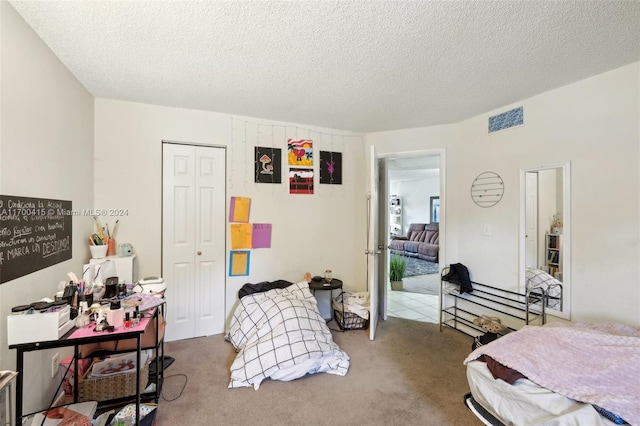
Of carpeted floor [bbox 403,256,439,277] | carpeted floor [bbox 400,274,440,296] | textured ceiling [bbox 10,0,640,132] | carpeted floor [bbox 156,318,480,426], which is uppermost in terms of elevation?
textured ceiling [bbox 10,0,640,132]

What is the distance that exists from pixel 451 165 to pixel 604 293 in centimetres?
173

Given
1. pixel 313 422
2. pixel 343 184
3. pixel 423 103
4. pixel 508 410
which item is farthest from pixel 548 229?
pixel 313 422

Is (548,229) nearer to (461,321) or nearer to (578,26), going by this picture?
(461,321)

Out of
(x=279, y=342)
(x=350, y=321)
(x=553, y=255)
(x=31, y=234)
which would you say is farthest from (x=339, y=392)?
(x=31, y=234)

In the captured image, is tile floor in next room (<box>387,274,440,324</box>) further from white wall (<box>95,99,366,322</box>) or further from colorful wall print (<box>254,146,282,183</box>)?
colorful wall print (<box>254,146,282,183</box>)

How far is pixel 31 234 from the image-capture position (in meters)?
1.64

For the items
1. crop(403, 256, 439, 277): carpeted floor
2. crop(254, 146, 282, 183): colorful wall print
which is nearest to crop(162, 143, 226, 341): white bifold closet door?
crop(254, 146, 282, 183): colorful wall print

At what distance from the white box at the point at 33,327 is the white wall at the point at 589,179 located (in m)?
3.39

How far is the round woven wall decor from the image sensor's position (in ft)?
9.39

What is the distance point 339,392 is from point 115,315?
155 cm

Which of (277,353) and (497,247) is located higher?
(497,247)

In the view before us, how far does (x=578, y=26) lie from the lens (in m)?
1.59

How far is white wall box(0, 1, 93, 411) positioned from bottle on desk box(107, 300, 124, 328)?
0.45 meters

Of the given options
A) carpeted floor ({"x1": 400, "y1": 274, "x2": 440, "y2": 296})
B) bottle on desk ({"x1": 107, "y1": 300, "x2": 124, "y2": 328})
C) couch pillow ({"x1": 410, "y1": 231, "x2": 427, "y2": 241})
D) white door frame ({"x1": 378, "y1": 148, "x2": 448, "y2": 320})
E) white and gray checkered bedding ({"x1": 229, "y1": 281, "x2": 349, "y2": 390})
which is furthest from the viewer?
couch pillow ({"x1": 410, "y1": 231, "x2": 427, "y2": 241})
